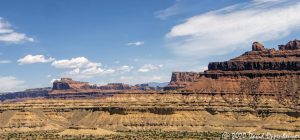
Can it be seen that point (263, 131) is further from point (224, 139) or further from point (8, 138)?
point (8, 138)

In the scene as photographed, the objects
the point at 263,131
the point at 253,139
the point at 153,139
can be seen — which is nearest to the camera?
the point at 253,139

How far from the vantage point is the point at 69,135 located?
199 m

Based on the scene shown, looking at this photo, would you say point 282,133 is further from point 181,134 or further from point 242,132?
point 181,134

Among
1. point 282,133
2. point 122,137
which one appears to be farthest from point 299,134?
point 122,137

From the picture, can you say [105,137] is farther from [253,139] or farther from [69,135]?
[253,139]

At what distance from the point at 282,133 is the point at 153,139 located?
40357 mm

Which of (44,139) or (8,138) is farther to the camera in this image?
(8,138)

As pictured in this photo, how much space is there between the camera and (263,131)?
605 feet

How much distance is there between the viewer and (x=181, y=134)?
641 ft

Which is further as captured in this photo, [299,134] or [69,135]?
[69,135]

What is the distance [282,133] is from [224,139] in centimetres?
2262

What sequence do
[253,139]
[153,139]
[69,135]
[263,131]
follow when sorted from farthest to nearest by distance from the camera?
[69,135], [263,131], [153,139], [253,139]

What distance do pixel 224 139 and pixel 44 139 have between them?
56.5 m

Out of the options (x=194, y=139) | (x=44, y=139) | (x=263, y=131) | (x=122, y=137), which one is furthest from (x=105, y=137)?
(x=263, y=131)
